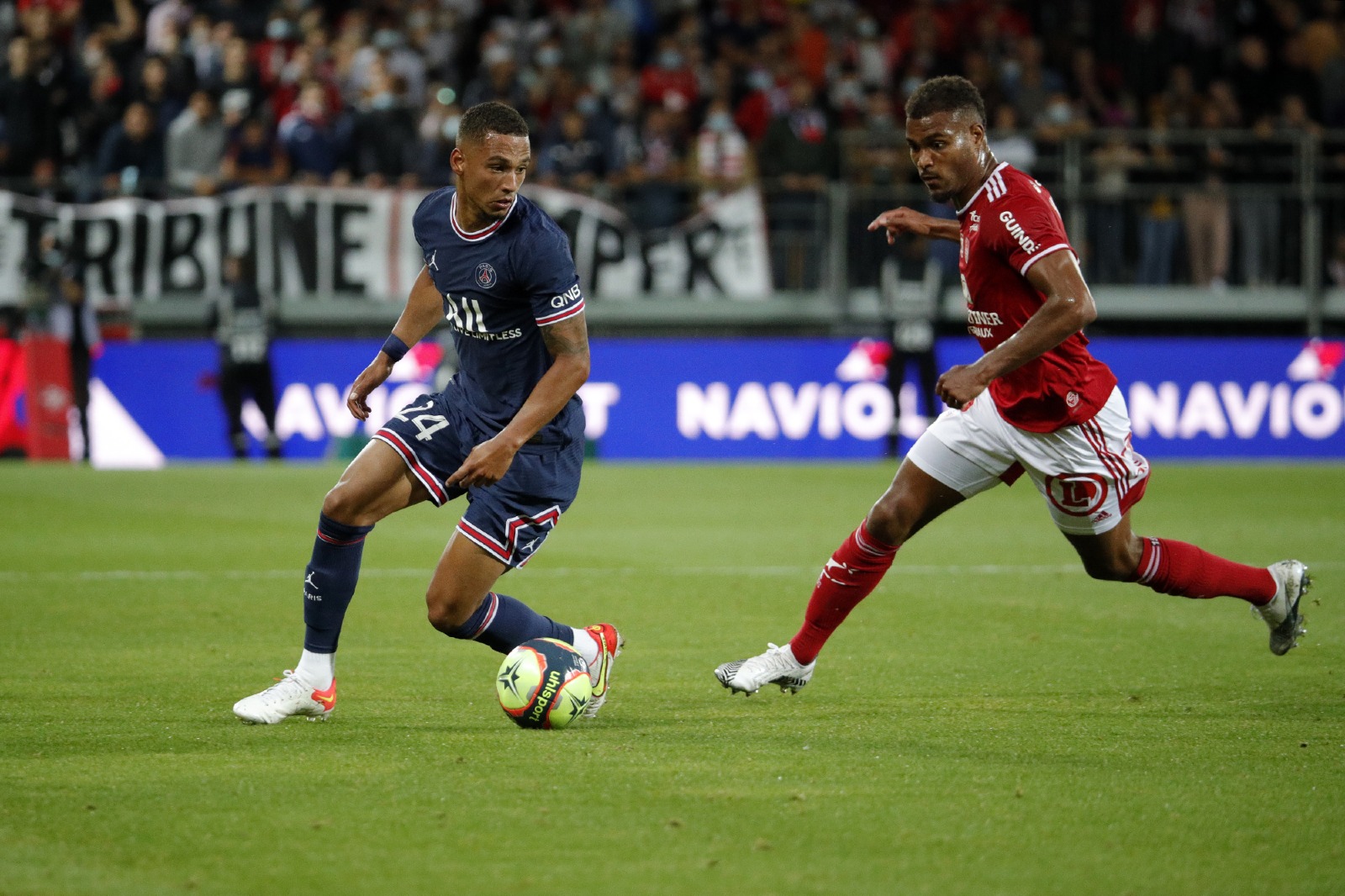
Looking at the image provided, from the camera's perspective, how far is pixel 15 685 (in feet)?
21.4

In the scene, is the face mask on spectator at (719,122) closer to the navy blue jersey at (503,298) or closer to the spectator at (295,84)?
the spectator at (295,84)

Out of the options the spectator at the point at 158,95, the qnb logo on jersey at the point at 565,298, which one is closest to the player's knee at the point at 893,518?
the qnb logo on jersey at the point at 565,298

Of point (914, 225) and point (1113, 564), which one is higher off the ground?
point (914, 225)

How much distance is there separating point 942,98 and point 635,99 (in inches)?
540

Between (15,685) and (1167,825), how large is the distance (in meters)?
4.25

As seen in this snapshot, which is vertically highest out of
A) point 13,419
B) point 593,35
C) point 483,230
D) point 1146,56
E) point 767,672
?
point 593,35

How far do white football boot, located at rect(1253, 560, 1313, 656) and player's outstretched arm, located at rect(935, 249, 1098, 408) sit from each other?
59.9 inches

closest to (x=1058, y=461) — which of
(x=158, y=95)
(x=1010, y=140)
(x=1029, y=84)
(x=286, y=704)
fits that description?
(x=286, y=704)

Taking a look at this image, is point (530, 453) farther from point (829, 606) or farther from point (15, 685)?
point (15, 685)

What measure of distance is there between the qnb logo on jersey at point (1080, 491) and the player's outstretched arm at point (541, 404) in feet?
5.66

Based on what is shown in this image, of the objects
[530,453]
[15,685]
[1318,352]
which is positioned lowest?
[1318,352]

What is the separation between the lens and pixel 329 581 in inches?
231

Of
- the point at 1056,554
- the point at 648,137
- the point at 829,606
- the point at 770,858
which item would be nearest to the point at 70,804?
the point at 770,858

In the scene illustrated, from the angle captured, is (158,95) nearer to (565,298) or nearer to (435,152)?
(435,152)
